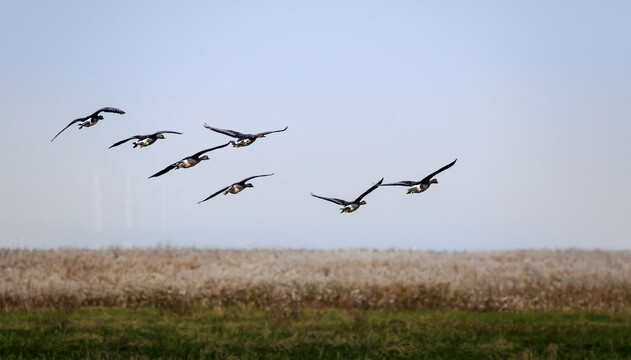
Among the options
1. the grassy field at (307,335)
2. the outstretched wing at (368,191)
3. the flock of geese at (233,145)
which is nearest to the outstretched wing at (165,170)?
the flock of geese at (233,145)

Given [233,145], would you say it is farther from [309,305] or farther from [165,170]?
[309,305]

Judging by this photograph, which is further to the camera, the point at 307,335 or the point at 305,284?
the point at 305,284

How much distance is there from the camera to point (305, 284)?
1997cm

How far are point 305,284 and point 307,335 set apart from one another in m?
5.61

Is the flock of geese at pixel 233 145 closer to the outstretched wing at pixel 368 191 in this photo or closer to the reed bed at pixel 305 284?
the outstretched wing at pixel 368 191

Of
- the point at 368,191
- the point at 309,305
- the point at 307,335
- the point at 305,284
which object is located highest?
the point at 368,191

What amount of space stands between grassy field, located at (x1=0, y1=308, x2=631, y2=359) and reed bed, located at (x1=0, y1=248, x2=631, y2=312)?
862 millimetres

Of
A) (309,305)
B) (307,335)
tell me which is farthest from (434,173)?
(309,305)

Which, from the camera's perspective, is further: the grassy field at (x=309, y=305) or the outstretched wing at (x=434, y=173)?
the grassy field at (x=309, y=305)

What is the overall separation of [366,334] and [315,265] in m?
8.24

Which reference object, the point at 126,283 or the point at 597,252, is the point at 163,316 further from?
the point at 597,252

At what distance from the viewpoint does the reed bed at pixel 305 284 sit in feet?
63.7

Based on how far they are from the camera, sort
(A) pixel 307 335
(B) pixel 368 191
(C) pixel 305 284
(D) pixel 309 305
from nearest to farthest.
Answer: (B) pixel 368 191 → (A) pixel 307 335 → (D) pixel 309 305 → (C) pixel 305 284

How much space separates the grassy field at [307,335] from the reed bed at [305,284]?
862mm
